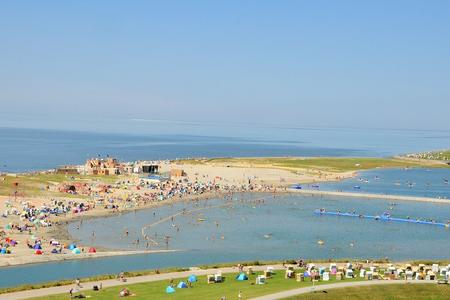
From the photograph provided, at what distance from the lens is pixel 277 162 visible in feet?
537

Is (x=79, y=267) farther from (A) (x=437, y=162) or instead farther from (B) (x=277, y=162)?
(A) (x=437, y=162)

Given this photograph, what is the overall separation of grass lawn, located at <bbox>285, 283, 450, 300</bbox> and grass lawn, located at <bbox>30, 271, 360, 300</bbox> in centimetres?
300

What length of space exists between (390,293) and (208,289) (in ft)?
38.9

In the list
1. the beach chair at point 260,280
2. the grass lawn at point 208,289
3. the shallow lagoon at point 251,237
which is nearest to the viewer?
the grass lawn at point 208,289

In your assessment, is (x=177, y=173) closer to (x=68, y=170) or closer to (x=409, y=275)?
(x=68, y=170)

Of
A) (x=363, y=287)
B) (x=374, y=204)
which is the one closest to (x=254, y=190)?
(x=374, y=204)

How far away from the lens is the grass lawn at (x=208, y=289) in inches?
1500

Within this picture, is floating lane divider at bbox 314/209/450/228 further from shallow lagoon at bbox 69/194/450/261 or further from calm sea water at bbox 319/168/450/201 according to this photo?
calm sea water at bbox 319/168/450/201

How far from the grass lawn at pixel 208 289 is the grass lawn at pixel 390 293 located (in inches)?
118

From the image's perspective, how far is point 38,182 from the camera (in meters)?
98.1

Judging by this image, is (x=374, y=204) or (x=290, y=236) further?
(x=374, y=204)

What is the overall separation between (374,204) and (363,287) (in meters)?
61.8

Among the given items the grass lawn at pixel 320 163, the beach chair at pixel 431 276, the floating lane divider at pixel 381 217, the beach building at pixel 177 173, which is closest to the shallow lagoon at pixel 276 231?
the floating lane divider at pixel 381 217

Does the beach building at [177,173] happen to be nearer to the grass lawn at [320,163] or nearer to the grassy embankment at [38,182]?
the grassy embankment at [38,182]
